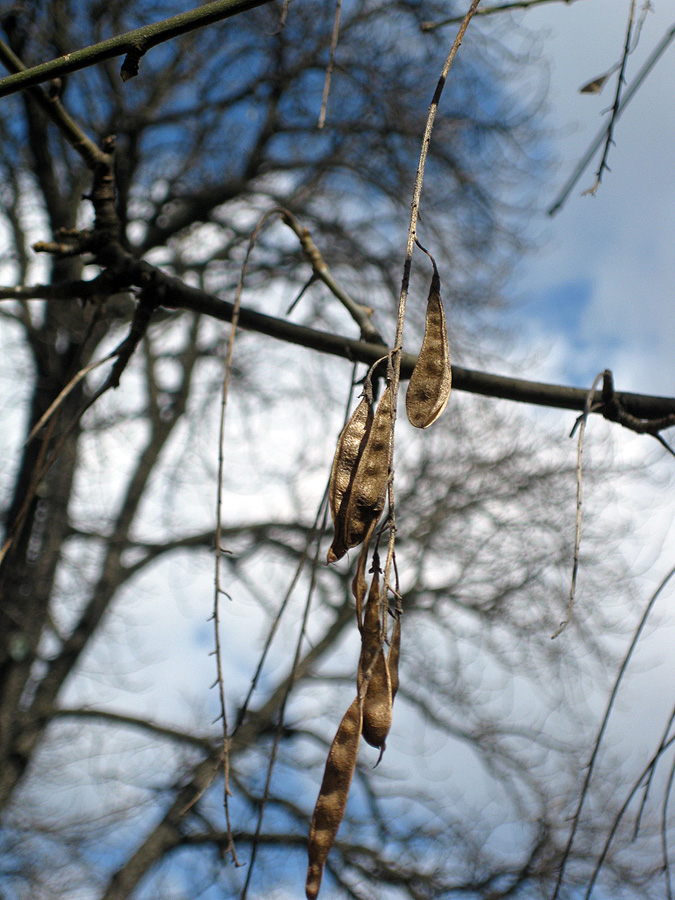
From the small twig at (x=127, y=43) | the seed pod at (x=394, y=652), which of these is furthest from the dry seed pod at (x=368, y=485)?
the small twig at (x=127, y=43)

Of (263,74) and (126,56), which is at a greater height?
(263,74)

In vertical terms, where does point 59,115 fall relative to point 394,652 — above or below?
above

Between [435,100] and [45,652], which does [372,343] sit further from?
[45,652]

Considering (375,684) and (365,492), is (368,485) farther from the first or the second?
(375,684)

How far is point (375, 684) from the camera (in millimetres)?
703

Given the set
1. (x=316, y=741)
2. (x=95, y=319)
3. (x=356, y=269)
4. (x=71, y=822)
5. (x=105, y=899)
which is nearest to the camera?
(x=95, y=319)

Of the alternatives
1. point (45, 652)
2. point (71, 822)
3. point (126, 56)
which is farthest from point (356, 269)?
point (126, 56)

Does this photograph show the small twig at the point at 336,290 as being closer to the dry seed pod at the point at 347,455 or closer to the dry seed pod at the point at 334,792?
the dry seed pod at the point at 347,455

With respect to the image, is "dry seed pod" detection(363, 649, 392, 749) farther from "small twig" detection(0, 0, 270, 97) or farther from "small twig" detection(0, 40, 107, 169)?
"small twig" detection(0, 40, 107, 169)

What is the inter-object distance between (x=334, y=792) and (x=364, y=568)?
19 cm

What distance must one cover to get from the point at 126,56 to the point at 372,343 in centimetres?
78

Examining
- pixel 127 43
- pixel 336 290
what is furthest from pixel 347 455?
pixel 336 290

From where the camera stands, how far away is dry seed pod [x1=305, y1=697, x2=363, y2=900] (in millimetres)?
650

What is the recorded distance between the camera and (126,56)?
2.82ft
